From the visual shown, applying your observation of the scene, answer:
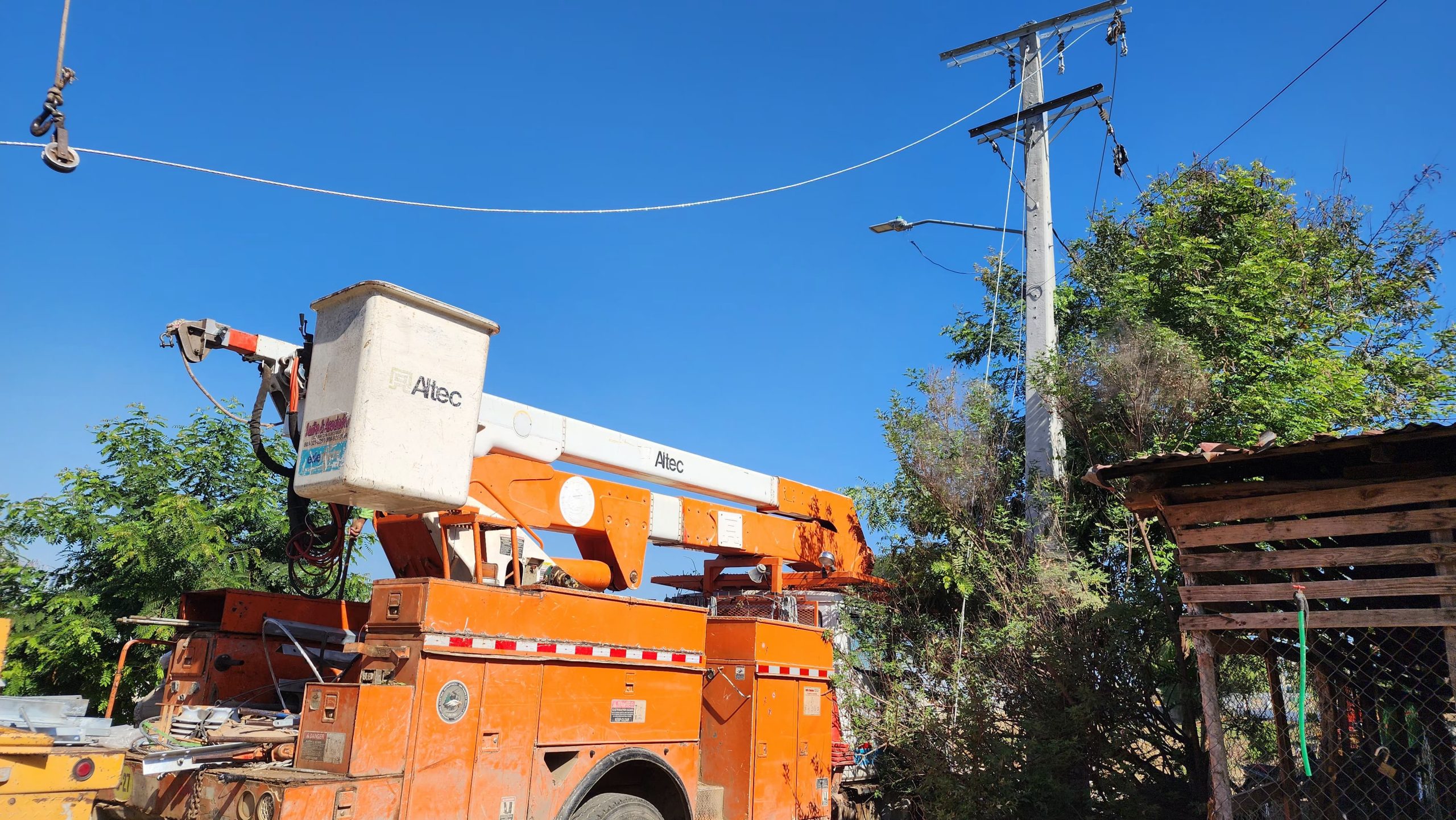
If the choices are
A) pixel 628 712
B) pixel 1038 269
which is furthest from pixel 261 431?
pixel 1038 269

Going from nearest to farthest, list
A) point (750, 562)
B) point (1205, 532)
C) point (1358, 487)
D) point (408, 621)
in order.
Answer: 1. point (408, 621)
2. point (1358, 487)
3. point (1205, 532)
4. point (750, 562)

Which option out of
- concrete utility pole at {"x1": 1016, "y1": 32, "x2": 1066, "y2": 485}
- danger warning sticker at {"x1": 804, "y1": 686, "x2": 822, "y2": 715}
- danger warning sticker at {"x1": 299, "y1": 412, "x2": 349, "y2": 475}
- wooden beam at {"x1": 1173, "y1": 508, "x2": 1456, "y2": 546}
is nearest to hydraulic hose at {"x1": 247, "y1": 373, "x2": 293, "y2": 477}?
danger warning sticker at {"x1": 299, "y1": 412, "x2": 349, "y2": 475}

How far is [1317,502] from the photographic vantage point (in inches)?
238

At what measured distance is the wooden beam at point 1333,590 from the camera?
18.1 ft

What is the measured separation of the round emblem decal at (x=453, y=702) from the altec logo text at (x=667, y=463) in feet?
10.7

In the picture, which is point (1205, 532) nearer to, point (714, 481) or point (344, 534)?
point (714, 481)

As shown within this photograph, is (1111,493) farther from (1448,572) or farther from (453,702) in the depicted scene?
(453,702)

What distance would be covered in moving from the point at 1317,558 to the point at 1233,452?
823mm

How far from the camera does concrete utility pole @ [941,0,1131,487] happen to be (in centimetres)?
1248

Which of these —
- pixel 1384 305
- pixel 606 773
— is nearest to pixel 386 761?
pixel 606 773

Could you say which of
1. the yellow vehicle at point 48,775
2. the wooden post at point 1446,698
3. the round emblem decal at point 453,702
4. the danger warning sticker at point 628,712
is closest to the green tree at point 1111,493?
the wooden post at point 1446,698

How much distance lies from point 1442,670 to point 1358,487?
2.27 meters

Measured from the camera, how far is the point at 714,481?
9.21m

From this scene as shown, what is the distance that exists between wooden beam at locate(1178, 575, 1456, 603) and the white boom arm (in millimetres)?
4440
